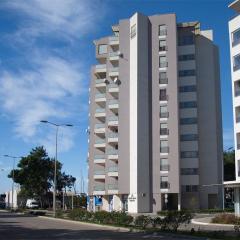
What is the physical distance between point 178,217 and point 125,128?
47.1 metres

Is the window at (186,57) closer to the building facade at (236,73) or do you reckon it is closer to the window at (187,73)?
the window at (187,73)

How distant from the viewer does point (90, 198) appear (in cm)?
8312

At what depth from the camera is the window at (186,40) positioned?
82.4 metres

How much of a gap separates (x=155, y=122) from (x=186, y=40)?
616 inches

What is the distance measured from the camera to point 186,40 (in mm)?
82750

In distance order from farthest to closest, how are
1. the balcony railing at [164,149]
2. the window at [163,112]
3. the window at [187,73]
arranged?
the window at [187,73], the window at [163,112], the balcony railing at [164,149]

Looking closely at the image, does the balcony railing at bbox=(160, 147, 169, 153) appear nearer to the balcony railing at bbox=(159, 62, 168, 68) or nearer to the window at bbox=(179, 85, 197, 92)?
the window at bbox=(179, 85, 197, 92)

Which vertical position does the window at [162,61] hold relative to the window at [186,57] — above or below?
below

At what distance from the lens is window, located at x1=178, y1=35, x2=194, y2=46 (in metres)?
82.4

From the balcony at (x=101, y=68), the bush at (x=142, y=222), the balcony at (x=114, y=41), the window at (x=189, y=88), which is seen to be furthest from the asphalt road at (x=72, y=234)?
the balcony at (x=114, y=41)

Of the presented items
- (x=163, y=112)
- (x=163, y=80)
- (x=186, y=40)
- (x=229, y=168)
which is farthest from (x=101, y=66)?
(x=229, y=168)

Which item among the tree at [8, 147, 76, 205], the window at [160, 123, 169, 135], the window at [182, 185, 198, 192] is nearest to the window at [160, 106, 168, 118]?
the window at [160, 123, 169, 135]

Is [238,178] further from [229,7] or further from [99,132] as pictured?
[99,132]

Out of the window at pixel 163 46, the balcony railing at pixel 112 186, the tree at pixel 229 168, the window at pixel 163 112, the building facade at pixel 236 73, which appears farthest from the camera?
the tree at pixel 229 168
